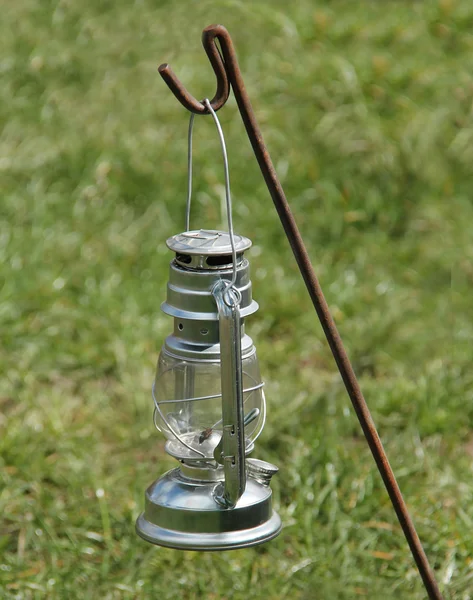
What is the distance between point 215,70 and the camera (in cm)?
194

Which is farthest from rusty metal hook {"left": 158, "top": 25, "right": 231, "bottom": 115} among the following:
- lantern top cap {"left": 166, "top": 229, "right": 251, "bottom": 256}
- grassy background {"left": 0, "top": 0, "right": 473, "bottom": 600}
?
grassy background {"left": 0, "top": 0, "right": 473, "bottom": 600}

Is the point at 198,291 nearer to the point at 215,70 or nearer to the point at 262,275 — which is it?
the point at 215,70

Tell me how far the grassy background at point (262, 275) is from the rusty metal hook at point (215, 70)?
1.80m

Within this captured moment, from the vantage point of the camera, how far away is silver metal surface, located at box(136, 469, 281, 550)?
6.49 feet

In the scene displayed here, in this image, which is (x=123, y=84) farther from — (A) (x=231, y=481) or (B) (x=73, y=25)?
(A) (x=231, y=481)

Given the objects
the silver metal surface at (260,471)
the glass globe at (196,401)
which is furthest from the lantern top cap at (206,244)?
the silver metal surface at (260,471)

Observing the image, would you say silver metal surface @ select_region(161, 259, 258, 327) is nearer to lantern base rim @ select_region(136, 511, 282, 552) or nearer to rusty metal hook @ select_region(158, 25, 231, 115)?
rusty metal hook @ select_region(158, 25, 231, 115)

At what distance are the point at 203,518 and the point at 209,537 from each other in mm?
39

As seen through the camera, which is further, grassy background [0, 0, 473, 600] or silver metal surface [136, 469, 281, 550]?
grassy background [0, 0, 473, 600]

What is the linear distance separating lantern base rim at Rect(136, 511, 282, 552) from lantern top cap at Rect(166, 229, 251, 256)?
56cm

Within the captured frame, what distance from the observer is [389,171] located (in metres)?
5.81

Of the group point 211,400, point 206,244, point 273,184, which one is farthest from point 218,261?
point 211,400

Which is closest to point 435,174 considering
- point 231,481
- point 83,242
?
point 83,242

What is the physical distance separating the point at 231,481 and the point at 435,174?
14.0ft
